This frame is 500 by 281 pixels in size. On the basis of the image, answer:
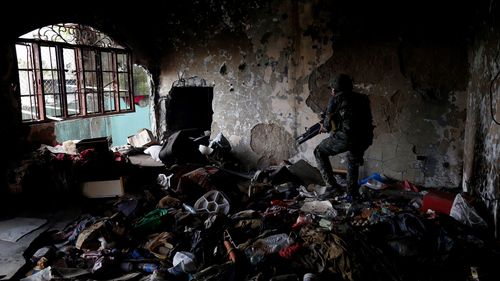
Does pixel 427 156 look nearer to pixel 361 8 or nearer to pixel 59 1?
pixel 361 8

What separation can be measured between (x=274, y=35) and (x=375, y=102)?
76.8 inches

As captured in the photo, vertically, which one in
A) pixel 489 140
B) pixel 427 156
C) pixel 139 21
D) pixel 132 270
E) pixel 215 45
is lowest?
pixel 132 270

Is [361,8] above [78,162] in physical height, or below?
above

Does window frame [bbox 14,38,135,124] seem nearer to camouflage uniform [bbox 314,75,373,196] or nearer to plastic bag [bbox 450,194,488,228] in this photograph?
camouflage uniform [bbox 314,75,373,196]

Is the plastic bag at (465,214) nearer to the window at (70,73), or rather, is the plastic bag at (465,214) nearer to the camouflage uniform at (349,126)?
the camouflage uniform at (349,126)

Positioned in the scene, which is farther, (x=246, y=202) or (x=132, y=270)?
(x=246, y=202)

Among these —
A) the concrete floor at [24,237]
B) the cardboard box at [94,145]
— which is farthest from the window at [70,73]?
the concrete floor at [24,237]

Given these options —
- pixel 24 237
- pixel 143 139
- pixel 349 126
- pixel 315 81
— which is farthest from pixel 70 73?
pixel 349 126

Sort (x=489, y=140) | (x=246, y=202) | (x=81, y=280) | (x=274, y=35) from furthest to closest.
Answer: (x=274, y=35) → (x=246, y=202) → (x=489, y=140) → (x=81, y=280)

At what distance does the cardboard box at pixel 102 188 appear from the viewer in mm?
5145

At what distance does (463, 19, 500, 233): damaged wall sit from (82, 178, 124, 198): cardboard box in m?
4.49

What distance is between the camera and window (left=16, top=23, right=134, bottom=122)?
585 cm

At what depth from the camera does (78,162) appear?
5219 mm

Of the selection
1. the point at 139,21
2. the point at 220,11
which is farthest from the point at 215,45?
the point at 139,21
